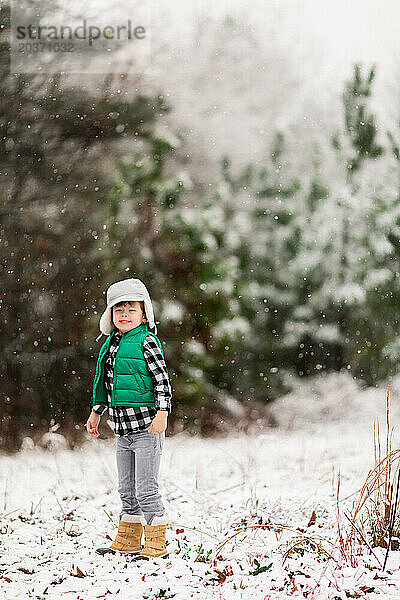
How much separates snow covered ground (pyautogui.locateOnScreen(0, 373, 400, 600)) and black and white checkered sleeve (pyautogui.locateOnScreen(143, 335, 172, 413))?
72 cm

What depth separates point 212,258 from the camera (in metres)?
8.60

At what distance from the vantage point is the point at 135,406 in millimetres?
3131

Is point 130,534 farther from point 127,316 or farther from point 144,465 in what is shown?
point 127,316

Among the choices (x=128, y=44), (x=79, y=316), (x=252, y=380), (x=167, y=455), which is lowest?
(x=167, y=455)

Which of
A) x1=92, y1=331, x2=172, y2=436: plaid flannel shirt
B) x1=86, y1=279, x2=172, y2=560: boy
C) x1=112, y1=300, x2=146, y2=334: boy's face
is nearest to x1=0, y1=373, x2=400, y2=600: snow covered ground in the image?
x1=86, y1=279, x2=172, y2=560: boy

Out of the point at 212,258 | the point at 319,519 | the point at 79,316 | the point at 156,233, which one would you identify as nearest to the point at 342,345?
the point at 212,258

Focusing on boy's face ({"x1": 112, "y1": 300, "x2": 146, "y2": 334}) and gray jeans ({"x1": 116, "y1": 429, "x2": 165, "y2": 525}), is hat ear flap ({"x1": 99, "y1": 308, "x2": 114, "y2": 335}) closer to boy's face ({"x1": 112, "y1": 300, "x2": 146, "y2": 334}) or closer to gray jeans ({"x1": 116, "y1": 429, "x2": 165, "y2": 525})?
boy's face ({"x1": 112, "y1": 300, "x2": 146, "y2": 334})

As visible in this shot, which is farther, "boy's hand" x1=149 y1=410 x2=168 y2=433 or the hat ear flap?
the hat ear flap

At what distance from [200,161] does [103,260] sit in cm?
201

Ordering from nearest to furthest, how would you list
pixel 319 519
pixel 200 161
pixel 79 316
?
pixel 319 519 → pixel 79 316 → pixel 200 161

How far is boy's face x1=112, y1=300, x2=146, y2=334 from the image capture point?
3.25 meters

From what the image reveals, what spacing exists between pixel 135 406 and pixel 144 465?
27 cm

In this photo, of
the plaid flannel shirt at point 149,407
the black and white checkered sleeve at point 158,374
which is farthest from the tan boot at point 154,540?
the black and white checkered sleeve at point 158,374

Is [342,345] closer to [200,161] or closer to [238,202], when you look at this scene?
[238,202]
